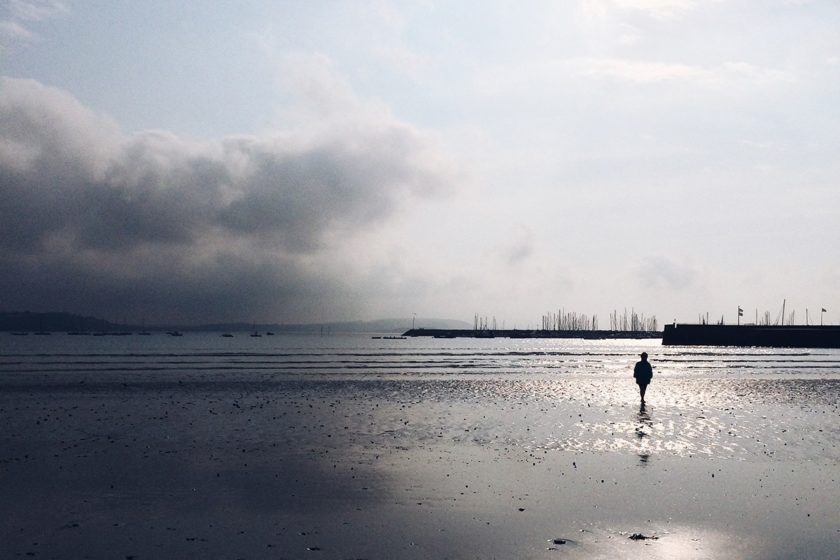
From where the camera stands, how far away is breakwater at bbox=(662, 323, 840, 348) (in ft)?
418

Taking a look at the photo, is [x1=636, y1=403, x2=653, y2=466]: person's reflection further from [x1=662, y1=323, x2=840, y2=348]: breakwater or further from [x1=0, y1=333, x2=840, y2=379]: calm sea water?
[x1=662, y1=323, x2=840, y2=348]: breakwater

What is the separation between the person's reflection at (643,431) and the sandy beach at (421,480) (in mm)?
116

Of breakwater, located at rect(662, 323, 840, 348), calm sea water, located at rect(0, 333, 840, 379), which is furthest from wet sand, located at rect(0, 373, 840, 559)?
breakwater, located at rect(662, 323, 840, 348)

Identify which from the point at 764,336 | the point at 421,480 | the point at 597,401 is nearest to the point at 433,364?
the point at 597,401

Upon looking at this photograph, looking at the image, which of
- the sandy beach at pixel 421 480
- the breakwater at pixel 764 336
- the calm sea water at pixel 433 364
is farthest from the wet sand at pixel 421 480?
the breakwater at pixel 764 336

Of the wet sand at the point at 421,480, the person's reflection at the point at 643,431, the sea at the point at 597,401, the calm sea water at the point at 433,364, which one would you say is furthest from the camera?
the calm sea water at the point at 433,364

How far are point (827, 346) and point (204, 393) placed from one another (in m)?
127

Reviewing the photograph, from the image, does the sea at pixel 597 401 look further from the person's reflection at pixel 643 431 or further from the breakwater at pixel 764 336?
the breakwater at pixel 764 336

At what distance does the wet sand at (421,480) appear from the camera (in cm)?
1069

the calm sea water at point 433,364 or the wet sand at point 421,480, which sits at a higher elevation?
the wet sand at point 421,480

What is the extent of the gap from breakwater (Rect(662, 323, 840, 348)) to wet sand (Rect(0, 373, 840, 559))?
110 metres

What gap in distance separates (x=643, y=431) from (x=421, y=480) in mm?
10726

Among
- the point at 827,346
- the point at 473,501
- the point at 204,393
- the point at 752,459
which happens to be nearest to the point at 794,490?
the point at 752,459

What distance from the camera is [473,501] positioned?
526 inches
